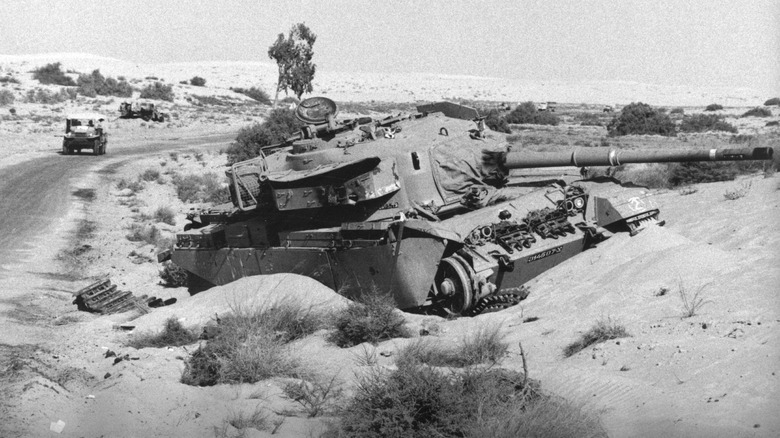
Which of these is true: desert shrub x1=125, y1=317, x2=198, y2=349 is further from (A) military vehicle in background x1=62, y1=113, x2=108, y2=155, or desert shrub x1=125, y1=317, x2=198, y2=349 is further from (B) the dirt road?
(A) military vehicle in background x1=62, y1=113, x2=108, y2=155

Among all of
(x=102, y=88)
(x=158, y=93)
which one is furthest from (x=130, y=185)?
(x=102, y=88)

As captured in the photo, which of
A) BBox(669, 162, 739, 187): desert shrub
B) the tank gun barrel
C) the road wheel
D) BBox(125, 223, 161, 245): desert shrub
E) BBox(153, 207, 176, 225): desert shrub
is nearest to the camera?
the road wheel

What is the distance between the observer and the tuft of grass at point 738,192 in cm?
1641

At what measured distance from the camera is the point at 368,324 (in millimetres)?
11664

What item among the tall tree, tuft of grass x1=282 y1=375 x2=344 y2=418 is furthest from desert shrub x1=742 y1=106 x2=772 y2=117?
tuft of grass x1=282 y1=375 x2=344 y2=418

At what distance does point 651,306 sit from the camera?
1095cm

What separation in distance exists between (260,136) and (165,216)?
22.7 ft

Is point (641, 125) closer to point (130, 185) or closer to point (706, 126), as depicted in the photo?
point (706, 126)

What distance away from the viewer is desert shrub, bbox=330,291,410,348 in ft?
38.2

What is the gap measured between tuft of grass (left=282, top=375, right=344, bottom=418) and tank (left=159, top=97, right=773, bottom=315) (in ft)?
12.0

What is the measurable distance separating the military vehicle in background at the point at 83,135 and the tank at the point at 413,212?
2018 cm

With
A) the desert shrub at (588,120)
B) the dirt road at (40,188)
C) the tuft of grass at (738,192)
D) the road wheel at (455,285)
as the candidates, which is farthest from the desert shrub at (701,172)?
the desert shrub at (588,120)

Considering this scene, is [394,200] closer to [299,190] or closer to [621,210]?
[299,190]

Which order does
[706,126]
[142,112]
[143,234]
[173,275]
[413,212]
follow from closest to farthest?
[413,212] < [173,275] < [143,234] < [706,126] < [142,112]
